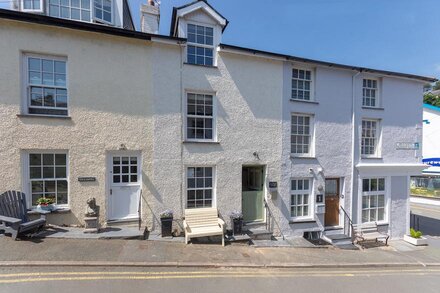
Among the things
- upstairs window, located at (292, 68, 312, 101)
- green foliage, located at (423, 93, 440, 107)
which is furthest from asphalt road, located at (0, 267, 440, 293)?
green foliage, located at (423, 93, 440, 107)

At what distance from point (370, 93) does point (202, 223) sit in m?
10.3

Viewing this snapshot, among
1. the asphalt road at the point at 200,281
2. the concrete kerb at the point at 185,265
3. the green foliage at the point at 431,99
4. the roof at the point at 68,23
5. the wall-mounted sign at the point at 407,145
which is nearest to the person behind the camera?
the asphalt road at the point at 200,281

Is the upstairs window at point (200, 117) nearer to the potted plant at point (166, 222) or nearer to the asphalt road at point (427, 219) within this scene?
the potted plant at point (166, 222)

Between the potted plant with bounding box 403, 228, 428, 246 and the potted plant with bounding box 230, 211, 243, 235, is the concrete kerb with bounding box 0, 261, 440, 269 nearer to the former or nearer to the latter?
the potted plant with bounding box 230, 211, 243, 235

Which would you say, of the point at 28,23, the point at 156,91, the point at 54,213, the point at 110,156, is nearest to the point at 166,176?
the point at 110,156

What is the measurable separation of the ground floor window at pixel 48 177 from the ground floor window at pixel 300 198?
28.5 feet

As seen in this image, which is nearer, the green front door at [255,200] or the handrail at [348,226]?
the green front door at [255,200]

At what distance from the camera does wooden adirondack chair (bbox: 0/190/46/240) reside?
20.9 feet

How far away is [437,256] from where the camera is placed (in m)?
9.81

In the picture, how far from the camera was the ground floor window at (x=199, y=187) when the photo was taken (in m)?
8.94

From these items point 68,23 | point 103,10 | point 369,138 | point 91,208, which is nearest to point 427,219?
point 369,138

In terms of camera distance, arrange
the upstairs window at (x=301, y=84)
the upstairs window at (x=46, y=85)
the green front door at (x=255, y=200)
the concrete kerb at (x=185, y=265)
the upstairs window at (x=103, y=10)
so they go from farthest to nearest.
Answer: the upstairs window at (x=301, y=84) < the green front door at (x=255, y=200) < the upstairs window at (x=103, y=10) < the upstairs window at (x=46, y=85) < the concrete kerb at (x=185, y=265)

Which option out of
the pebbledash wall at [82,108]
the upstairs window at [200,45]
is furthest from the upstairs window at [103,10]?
the upstairs window at [200,45]

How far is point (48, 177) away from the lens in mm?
7648
